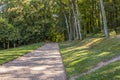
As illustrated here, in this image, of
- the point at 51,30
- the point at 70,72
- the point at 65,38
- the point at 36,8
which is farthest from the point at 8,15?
the point at 70,72

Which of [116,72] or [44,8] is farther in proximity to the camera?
[44,8]

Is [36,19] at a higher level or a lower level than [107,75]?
higher

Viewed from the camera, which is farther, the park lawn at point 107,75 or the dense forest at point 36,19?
the dense forest at point 36,19

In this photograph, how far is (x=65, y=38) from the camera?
63.9 meters

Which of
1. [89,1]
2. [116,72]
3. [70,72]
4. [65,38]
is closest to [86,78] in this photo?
[116,72]

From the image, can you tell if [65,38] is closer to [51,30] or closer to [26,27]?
[51,30]

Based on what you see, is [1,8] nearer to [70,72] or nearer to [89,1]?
[89,1]

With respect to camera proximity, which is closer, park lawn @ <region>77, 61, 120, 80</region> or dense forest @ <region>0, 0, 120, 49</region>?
park lawn @ <region>77, 61, 120, 80</region>

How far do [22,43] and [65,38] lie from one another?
36.3ft

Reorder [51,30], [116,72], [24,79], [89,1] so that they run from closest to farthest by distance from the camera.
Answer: [116,72] → [24,79] → [89,1] → [51,30]

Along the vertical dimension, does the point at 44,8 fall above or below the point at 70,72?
above

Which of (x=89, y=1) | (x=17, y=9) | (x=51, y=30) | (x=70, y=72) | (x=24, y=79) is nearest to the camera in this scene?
(x=24, y=79)

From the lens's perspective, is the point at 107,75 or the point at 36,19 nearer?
the point at 107,75

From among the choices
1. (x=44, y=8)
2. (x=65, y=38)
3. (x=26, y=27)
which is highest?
(x=44, y=8)
